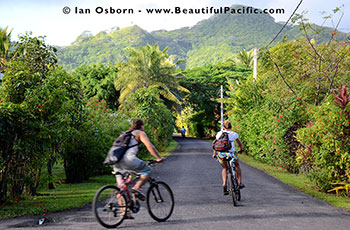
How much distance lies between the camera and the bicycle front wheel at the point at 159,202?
6.93 m

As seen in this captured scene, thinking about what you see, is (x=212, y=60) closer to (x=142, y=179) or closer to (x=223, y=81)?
(x=223, y=81)

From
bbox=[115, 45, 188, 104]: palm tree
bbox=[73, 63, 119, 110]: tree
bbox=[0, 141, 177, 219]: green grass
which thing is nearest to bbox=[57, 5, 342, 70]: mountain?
bbox=[73, 63, 119, 110]: tree

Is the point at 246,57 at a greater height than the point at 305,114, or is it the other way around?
the point at 246,57

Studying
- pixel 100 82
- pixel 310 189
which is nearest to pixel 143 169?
pixel 310 189

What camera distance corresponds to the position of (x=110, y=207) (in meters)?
6.44

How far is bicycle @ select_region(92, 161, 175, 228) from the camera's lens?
20.7ft

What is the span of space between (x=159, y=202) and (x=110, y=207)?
3.28ft

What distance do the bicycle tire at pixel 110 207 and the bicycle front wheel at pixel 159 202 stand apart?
1.78ft

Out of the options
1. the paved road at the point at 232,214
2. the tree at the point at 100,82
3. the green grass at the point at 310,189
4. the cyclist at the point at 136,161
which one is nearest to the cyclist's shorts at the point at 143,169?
the cyclist at the point at 136,161

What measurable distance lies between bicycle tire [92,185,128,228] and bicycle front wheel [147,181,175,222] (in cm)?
54

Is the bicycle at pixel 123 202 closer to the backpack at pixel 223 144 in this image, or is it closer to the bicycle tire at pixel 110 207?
the bicycle tire at pixel 110 207

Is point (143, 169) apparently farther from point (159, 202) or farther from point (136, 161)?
point (159, 202)

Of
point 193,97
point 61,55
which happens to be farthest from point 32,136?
point 61,55

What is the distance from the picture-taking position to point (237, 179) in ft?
30.7
